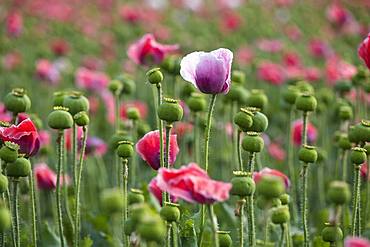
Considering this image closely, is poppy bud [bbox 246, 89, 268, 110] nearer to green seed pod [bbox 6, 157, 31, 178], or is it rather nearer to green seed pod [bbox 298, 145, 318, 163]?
green seed pod [bbox 298, 145, 318, 163]

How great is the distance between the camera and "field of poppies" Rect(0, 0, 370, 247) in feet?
4.60

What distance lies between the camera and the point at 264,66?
10.7ft

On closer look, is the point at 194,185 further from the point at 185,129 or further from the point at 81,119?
the point at 185,129

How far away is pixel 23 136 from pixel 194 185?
52 centimetres

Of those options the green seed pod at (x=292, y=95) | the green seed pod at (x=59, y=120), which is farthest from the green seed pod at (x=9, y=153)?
the green seed pod at (x=292, y=95)

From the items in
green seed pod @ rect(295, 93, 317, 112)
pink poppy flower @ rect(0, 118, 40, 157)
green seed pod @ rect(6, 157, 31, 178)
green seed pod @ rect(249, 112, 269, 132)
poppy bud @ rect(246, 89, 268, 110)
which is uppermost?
poppy bud @ rect(246, 89, 268, 110)

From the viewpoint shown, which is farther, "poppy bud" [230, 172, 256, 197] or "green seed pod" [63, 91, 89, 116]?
"green seed pod" [63, 91, 89, 116]

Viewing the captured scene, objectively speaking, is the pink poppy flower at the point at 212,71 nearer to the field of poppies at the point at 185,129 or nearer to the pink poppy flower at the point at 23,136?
the field of poppies at the point at 185,129

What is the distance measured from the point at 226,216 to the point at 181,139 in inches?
21.2

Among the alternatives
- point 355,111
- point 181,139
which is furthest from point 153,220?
point 355,111

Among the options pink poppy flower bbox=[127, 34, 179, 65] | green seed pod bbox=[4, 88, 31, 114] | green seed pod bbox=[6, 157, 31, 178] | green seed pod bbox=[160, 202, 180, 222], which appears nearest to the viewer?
green seed pod bbox=[160, 202, 180, 222]

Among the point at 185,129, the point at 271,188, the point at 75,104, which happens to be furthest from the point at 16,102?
the point at 185,129

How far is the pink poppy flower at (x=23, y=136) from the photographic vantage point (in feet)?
4.71

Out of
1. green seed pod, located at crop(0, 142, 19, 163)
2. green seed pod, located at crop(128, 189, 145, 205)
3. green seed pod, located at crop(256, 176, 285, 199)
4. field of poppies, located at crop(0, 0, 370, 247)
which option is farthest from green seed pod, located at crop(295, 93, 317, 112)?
green seed pod, located at crop(0, 142, 19, 163)
